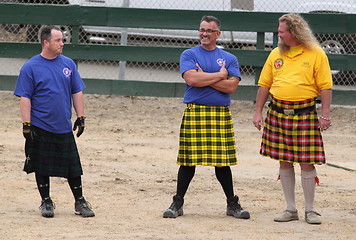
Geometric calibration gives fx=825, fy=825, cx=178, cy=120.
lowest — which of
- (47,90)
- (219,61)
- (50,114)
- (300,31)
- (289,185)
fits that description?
(289,185)

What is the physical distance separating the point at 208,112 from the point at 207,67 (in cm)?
37

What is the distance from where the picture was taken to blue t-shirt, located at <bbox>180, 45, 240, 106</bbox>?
6773 millimetres

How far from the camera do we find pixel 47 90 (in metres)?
6.64

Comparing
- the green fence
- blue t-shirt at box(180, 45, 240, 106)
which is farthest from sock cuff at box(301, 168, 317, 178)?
the green fence

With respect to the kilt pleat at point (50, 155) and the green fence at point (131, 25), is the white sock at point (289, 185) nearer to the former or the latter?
the kilt pleat at point (50, 155)

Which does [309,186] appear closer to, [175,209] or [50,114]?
[175,209]

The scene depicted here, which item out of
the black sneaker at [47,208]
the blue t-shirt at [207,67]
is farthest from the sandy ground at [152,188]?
the blue t-shirt at [207,67]

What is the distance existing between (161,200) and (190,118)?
1071 mm

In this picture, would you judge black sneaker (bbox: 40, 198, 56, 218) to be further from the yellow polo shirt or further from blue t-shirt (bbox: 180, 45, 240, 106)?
the yellow polo shirt

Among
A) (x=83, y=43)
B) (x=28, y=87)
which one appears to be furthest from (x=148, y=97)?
(x=28, y=87)

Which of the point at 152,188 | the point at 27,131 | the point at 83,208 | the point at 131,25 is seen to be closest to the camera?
the point at 27,131

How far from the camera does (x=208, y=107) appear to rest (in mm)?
6797

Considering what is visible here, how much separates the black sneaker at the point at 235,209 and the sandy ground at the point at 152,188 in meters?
0.09

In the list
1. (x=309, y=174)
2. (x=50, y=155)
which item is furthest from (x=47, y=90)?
(x=309, y=174)
